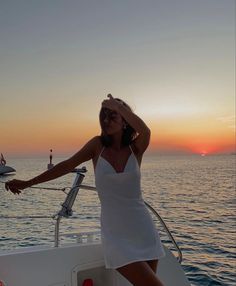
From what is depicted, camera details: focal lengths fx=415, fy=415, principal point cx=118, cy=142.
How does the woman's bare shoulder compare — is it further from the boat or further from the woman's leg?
the woman's leg

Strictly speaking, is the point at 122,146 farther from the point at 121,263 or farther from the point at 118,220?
the point at 121,263

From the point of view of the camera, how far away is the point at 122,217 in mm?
2383

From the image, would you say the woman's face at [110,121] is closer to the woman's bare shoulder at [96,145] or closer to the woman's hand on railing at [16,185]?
the woman's bare shoulder at [96,145]

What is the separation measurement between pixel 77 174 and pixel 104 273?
76 centimetres

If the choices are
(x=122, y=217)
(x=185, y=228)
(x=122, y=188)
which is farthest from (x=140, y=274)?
(x=185, y=228)

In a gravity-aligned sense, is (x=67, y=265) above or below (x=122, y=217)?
below

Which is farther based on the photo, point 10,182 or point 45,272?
point 45,272

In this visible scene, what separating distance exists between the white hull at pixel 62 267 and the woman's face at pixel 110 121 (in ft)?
3.14

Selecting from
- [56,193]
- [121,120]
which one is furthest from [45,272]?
[56,193]

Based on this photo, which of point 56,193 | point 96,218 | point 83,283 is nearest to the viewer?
point 83,283

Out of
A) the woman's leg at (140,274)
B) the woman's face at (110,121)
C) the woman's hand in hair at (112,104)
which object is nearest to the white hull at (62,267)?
the woman's leg at (140,274)

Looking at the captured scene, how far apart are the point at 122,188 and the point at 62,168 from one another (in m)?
0.41

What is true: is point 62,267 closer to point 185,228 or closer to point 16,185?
point 16,185

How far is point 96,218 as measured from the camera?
15.1 metres
